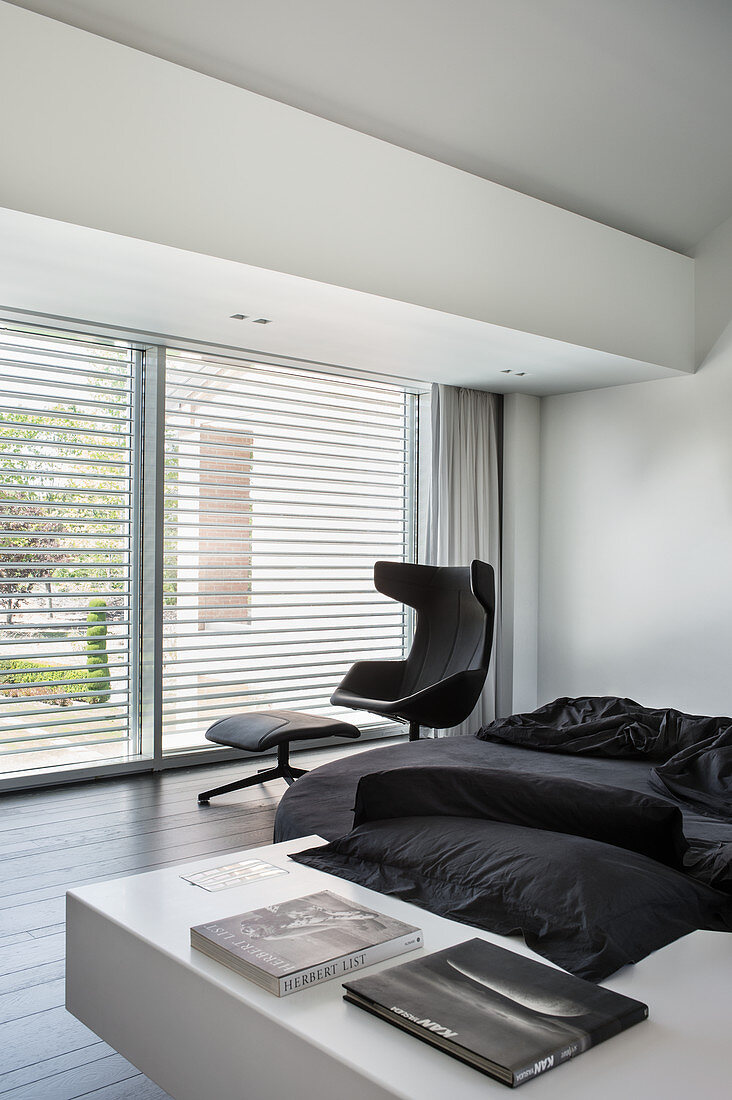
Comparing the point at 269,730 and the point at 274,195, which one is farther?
the point at 269,730

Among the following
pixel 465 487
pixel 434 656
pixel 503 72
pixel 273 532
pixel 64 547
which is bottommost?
pixel 434 656

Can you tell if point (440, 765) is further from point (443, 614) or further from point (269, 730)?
point (443, 614)

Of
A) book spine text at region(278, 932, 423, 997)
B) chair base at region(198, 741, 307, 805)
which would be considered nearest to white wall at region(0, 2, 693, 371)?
chair base at region(198, 741, 307, 805)

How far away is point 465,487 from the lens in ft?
20.2

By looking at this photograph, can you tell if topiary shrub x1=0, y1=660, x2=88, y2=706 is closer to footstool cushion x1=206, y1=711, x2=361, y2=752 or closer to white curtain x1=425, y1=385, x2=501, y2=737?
footstool cushion x1=206, y1=711, x2=361, y2=752

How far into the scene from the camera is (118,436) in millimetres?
4879

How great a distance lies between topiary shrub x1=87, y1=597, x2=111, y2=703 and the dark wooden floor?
455 mm

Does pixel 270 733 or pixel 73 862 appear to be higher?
pixel 270 733

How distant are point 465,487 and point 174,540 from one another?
205cm

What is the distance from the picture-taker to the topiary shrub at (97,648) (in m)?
4.77

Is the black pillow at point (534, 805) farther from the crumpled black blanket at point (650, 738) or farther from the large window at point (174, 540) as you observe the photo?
the large window at point (174, 540)

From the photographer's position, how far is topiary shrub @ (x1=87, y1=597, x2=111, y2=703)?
477cm

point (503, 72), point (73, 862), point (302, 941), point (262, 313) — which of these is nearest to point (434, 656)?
point (262, 313)

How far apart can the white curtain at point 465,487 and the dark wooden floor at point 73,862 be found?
142 centimetres
